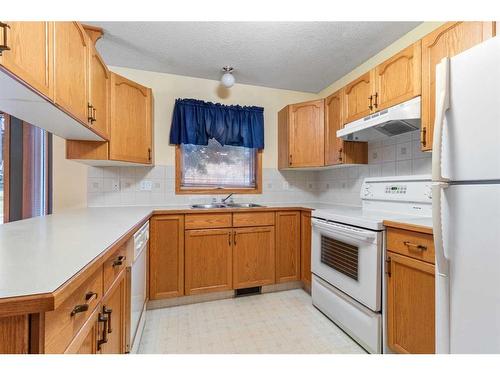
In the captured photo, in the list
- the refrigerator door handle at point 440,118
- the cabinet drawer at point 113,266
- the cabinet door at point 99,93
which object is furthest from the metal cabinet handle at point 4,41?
the refrigerator door handle at point 440,118

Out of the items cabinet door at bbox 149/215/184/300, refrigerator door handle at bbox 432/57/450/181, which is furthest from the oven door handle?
cabinet door at bbox 149/215/184/300

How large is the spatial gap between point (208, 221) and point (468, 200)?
191 cm

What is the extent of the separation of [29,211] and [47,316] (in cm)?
282

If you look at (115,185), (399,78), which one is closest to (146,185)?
(115,185)

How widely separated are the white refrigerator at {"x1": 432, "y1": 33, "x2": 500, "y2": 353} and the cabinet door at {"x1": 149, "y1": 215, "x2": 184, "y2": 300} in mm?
1924

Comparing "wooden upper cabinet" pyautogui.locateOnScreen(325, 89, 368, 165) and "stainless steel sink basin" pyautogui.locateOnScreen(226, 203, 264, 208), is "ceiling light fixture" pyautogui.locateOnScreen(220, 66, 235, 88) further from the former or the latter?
"stainless steel sink basin" pyautogui.locateOnScreen(226, 203, 264, 208)

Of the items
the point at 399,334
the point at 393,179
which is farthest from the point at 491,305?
the point at 393,179

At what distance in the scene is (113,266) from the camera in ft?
3.48

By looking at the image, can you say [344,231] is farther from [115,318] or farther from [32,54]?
[32,54]

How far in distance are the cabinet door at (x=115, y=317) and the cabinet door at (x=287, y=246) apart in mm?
1628

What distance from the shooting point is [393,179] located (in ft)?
6.48

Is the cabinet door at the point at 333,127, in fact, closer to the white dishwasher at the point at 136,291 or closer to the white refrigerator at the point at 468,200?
the white refrigerator at the point at 468,200

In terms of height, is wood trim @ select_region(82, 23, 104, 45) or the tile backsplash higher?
wood trim @ select_region(82, 23, 104, 45)

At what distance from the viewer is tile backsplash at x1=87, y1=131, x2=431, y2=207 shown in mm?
2121
